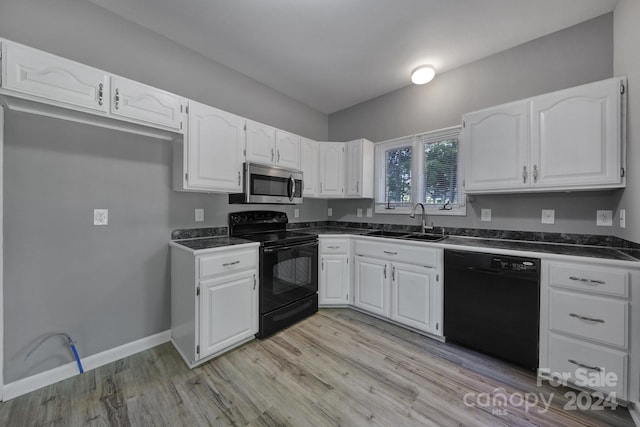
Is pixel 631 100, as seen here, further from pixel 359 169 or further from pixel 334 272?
pixel 334 272

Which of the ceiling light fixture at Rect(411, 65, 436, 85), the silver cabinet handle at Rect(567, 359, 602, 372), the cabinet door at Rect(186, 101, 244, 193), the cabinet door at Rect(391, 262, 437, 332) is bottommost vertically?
the silver cabinet handle at Rect(567, 359, 602, 372)

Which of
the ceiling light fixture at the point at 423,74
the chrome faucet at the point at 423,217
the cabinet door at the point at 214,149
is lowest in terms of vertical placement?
the chrome faucet at the point at 423,217

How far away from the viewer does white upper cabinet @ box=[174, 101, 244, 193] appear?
6.56ft

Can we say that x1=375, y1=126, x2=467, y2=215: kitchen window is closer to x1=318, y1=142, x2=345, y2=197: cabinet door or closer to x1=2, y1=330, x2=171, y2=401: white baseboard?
x1=318, y1=142, x2=345, y2=197: cabinet door

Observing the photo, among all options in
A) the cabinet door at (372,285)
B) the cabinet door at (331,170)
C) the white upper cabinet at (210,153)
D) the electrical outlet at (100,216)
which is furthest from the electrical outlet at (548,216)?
the electrical outlet at (100,216)

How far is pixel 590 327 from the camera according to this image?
152cm

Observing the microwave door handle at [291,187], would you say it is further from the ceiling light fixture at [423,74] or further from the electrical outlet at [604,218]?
the electrical outlet at [604,218]

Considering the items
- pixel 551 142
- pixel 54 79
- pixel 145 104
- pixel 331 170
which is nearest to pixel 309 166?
pixel 331 170

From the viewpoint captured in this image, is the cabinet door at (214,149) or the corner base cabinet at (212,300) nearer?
the corner base cabinet at (212,300)

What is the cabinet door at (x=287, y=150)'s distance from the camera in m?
2.71

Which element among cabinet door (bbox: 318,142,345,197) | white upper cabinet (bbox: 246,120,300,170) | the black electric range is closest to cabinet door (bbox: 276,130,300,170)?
white upper cabinet (bbox: 246,120,300,170)

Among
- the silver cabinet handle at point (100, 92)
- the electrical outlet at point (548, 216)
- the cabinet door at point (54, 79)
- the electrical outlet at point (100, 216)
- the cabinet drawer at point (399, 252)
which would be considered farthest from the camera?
the cabinet drawer at point (399, 252)

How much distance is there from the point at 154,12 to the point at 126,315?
253 centimetres

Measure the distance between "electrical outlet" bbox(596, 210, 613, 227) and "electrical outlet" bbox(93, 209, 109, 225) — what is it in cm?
401
